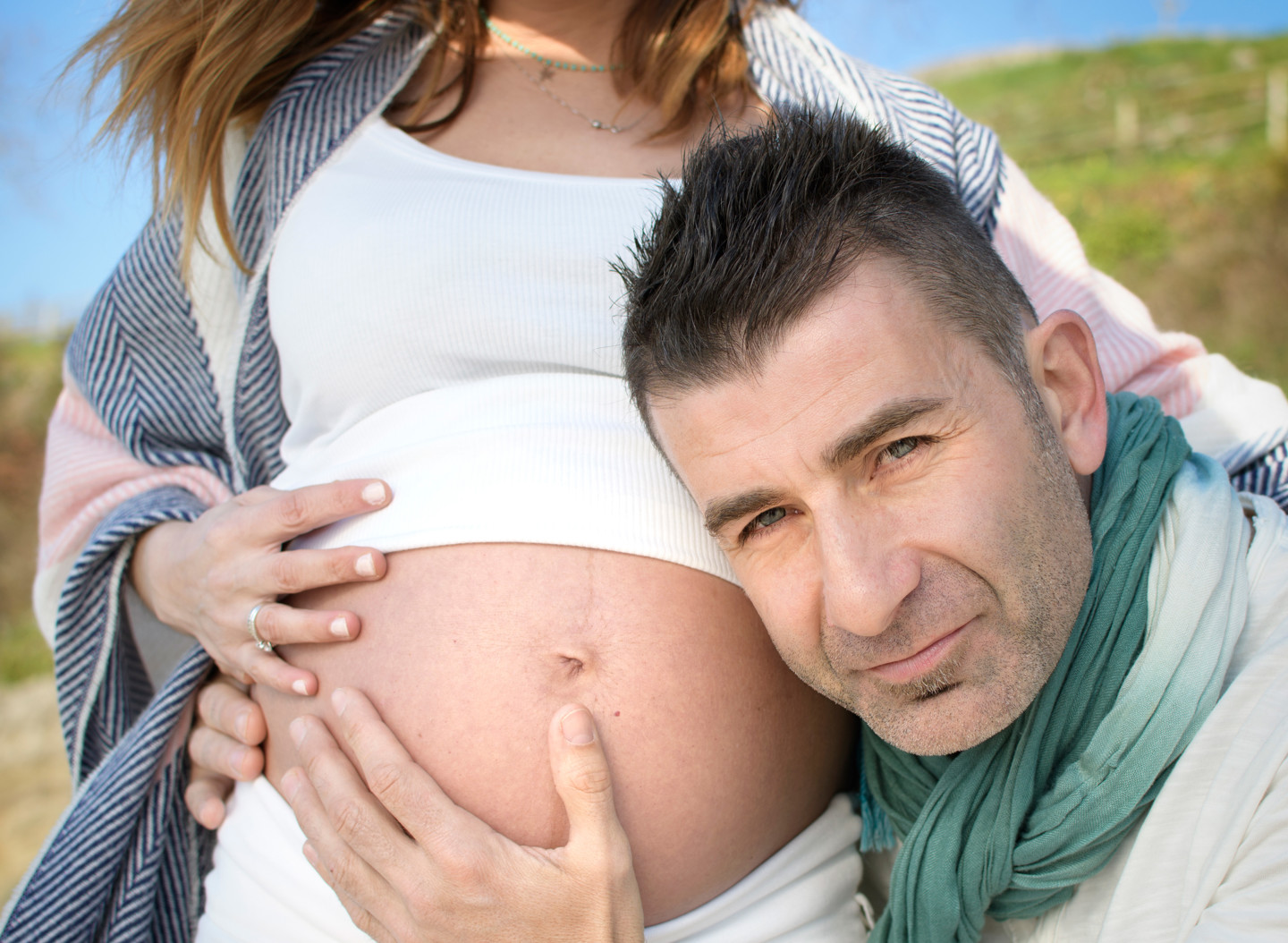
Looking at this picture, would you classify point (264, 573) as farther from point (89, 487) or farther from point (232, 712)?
point (89, 487)

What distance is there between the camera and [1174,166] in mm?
10820

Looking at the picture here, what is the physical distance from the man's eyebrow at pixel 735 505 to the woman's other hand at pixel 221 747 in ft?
2.94

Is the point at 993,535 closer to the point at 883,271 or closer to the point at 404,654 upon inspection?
the point at 883,271

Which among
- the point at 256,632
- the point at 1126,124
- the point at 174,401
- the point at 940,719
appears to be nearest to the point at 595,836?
the point at 940,719

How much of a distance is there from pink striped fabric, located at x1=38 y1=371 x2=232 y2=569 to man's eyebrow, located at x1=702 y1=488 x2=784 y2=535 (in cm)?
121

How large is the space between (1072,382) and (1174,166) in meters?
11.7

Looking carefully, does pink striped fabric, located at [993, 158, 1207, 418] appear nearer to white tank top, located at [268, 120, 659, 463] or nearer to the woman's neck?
white tank top, located at [268, 120, 659, 463]

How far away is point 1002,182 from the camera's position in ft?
5.87

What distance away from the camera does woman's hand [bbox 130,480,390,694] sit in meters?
1.44

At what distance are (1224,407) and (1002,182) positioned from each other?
596mm

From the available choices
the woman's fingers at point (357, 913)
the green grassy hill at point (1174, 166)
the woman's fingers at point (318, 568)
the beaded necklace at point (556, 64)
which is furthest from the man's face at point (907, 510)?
the green grassy hill at point (1174, 166)

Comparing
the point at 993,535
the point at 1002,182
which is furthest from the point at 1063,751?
the point at 1002,182

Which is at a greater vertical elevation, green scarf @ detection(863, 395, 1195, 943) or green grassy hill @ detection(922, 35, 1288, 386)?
green grassy hill @ detection(922, 35, 1288, 386)

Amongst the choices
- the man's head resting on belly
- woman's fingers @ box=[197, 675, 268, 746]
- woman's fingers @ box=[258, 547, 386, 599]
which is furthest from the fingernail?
woman's fingers @ box=[197, 675, 268, 746]
